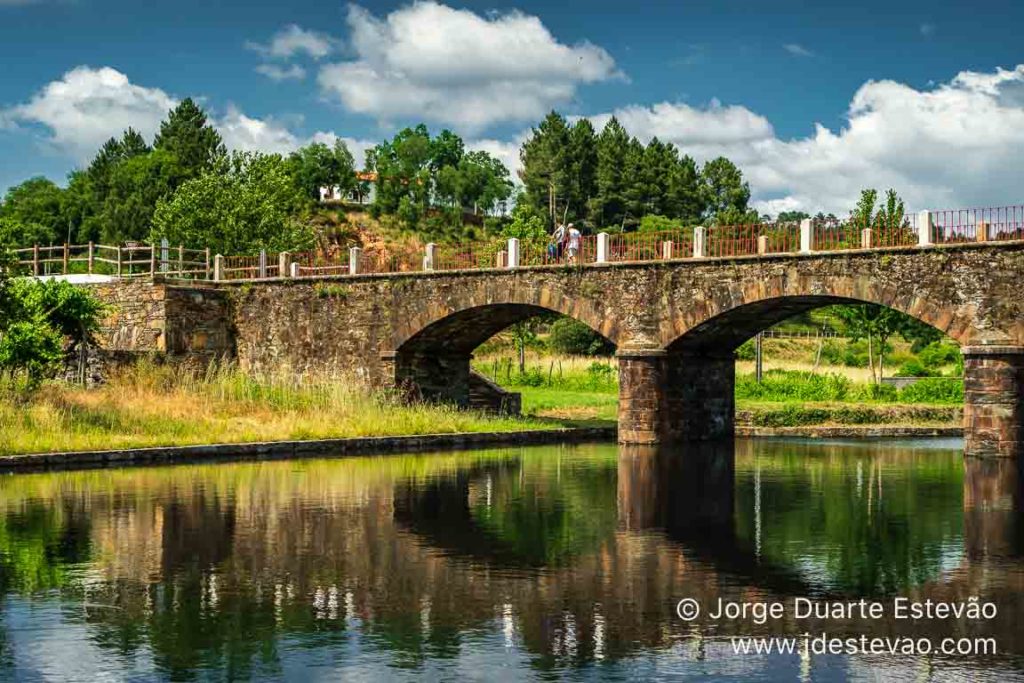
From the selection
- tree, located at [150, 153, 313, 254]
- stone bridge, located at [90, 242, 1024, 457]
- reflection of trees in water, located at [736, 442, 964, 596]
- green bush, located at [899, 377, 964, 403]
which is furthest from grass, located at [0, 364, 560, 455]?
tree, located at [150, 153, 313, 254]

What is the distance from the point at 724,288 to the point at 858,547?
1593 centimetres

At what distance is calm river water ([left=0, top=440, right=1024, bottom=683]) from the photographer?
32.9 ft

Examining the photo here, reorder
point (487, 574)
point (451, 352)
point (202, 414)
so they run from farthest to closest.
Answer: point (451, 352) → point (202, 414) → point (487, 574)

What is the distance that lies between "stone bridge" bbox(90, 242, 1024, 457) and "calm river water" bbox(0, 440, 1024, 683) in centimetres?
536

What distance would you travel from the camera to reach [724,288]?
3106 cm

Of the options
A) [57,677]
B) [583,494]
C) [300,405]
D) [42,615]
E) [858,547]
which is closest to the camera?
[57,677]

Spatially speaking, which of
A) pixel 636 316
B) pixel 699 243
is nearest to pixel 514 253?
pixel 636 316

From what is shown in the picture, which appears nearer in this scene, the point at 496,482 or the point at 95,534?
the point at 95,534

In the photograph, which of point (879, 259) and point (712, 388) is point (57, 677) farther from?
point (712, 388)

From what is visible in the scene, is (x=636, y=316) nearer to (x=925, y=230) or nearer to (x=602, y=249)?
(x=602, y=249)

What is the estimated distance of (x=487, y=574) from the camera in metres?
13.6

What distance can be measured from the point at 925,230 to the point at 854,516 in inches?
461

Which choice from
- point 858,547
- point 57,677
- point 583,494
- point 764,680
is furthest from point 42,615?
point 583,494

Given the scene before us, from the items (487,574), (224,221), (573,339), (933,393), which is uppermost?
(224,221)
